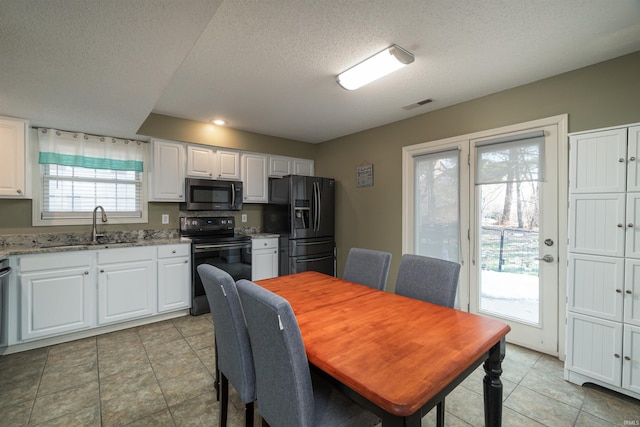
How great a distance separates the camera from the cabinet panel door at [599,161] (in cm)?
187

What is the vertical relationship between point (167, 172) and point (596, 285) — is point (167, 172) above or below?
above

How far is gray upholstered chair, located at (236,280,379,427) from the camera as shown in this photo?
1021 mm

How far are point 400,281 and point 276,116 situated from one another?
2.53 meters

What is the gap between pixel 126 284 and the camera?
3002 mm

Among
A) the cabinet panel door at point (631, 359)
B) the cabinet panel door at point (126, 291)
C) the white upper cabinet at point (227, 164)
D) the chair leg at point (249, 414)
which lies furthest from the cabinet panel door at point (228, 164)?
the cabinet panel door at point (631, 359)

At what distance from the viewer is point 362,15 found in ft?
5.56

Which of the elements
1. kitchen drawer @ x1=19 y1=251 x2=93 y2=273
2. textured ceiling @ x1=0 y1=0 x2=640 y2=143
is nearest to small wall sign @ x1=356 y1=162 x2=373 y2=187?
textured ceiling @ x1=0 y1=0 x2=640 y2=143

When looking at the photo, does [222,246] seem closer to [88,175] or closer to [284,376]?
[88,175]

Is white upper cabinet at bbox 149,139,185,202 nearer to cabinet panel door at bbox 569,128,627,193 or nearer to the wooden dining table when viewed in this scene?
the wooden dining table

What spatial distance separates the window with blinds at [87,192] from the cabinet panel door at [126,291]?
0.81 m

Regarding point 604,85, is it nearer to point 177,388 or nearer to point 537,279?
point 537,279

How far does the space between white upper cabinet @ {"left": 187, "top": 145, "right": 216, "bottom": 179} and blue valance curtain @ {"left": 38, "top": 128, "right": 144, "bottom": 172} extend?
0.59m

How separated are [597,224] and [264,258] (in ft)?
11.5

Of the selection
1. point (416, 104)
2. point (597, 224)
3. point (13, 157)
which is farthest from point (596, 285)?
point (13, 157)
